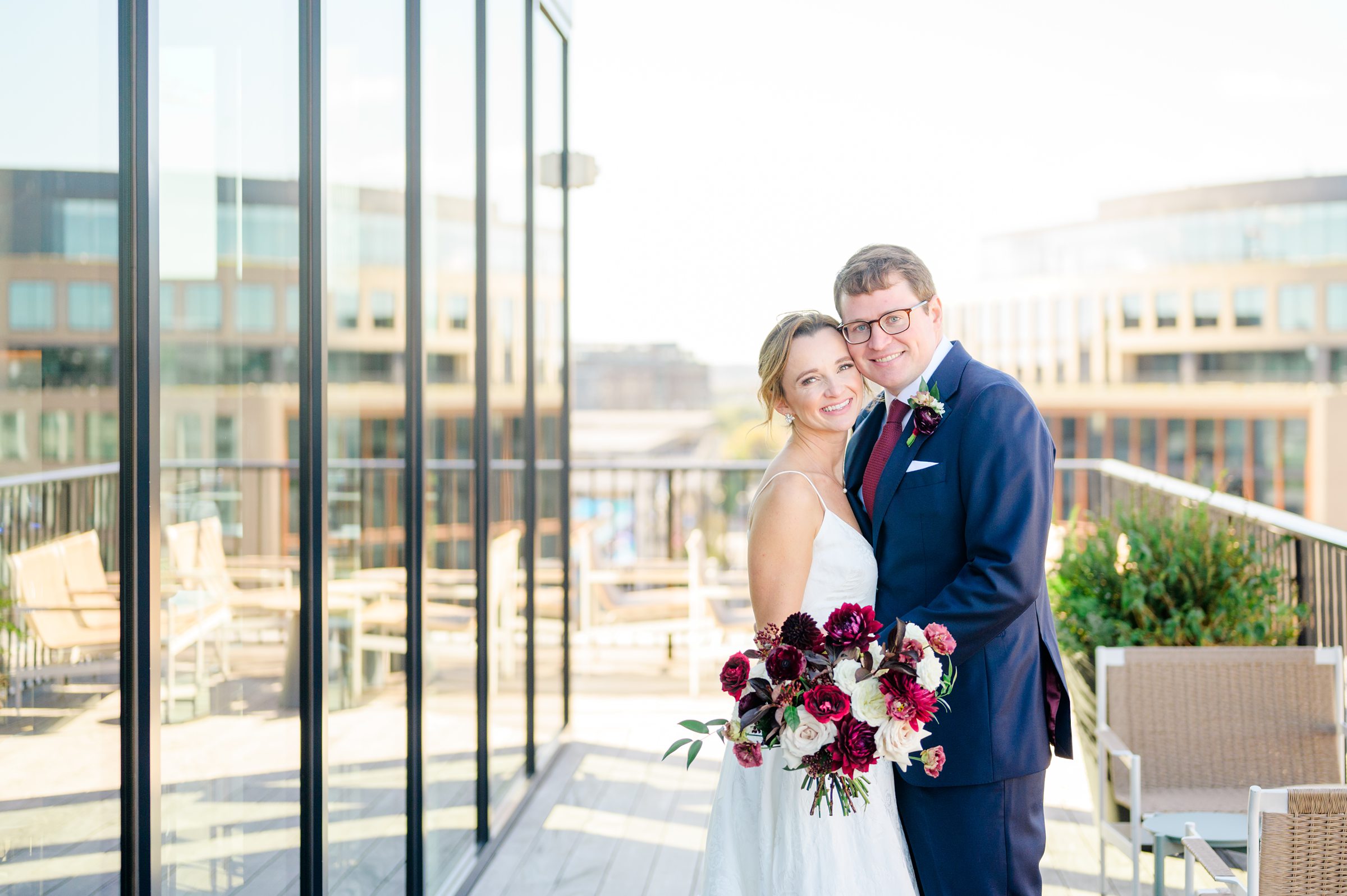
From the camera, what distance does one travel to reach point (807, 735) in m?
1.57

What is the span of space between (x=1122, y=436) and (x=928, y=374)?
63.6 m

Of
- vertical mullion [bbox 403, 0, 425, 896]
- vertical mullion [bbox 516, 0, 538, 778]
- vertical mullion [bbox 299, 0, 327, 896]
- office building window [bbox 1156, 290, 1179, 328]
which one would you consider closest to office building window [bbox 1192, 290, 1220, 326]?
office building window [bbox 1156, 290, 1179, 328]

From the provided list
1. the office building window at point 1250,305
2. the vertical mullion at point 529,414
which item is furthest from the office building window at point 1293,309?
the vertical mullion at point 529,414

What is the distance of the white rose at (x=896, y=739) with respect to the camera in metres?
1.56

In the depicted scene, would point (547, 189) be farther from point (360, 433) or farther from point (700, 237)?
point (700, 237)

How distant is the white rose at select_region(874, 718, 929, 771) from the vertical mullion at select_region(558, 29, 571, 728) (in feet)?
10.1

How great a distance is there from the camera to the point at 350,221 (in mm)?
2449

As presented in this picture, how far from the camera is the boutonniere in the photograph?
6.28ft

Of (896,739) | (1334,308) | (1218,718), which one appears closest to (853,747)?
(896,739)

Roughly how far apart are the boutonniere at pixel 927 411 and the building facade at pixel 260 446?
121 cm

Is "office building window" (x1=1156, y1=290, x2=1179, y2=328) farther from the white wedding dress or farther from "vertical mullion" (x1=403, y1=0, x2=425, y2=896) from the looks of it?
the white wedding dress

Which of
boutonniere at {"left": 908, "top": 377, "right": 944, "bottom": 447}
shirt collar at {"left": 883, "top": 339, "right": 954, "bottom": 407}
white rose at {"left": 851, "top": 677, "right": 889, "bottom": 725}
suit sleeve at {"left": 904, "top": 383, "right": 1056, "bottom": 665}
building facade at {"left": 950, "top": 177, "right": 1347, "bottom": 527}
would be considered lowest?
white rose at {"left": 851, "top": 677, "right": 889, "bottom": 725}

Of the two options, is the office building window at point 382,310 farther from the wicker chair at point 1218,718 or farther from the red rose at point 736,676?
the wicker chair at point 1218,718

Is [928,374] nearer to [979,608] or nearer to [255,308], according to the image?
[979,608]
